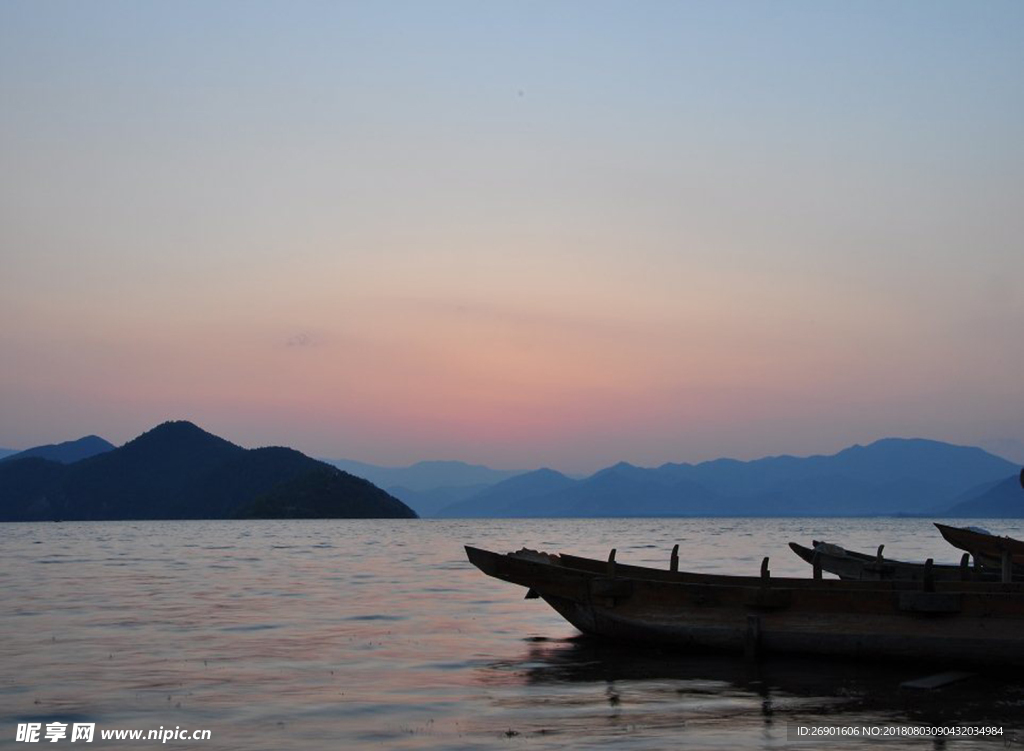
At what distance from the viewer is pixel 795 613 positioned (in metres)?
20.9

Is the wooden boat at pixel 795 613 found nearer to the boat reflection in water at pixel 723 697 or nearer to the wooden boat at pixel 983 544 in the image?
the boat reflection in water at pixel 723 697

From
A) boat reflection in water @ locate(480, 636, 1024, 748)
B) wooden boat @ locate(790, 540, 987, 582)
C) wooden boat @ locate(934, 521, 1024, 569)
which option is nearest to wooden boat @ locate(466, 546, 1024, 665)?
boat reflection in water @ locate(480, 636, 1024, 748)

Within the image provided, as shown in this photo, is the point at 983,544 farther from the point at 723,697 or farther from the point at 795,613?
the point at 723,697

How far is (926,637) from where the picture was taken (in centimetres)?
1972

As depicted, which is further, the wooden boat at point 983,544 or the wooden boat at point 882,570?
the wooden boat at point 983,544

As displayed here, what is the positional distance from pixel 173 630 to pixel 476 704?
→ 1321 centimetres

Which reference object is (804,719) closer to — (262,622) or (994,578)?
(994,578)

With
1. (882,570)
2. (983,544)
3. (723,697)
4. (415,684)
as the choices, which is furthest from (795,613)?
(983,544)

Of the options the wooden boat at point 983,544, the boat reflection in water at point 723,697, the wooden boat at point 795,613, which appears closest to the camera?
the boat reflection in water at point 723,697

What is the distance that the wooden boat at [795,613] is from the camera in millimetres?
19516

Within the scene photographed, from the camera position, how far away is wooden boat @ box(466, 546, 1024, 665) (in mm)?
19516

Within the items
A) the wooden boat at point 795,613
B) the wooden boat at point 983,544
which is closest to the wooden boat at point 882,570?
the wooden boat at point 983,544

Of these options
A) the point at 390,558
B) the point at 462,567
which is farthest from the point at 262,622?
the point at 390,558

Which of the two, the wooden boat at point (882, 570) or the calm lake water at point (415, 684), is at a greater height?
the wooden boat at point (882, 570)
